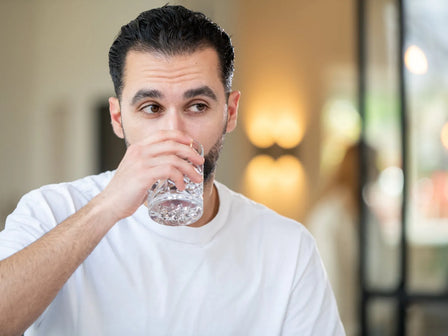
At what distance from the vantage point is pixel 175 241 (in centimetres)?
148

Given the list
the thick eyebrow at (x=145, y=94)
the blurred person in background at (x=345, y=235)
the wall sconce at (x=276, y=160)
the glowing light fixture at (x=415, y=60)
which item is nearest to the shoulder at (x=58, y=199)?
the thick eyebrow at (x=145, y=94)

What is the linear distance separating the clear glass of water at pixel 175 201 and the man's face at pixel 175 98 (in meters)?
0.20

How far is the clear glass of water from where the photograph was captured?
3.94 ft

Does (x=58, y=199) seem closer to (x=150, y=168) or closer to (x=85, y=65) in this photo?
(x=150, y=168)

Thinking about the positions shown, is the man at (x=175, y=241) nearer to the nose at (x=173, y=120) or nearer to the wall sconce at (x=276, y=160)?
the nose at (x=173, y=120)

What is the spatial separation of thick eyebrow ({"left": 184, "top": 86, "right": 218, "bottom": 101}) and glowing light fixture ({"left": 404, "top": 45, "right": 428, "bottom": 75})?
135 inches

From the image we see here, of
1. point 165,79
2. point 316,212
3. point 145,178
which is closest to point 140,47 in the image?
point 165,79

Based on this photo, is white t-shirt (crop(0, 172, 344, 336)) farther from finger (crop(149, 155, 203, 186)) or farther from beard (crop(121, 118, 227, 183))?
finger (crop(149, 155, 203, 186))

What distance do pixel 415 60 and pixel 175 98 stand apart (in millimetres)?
3563

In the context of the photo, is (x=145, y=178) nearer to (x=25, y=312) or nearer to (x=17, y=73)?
(x=25, y=312)

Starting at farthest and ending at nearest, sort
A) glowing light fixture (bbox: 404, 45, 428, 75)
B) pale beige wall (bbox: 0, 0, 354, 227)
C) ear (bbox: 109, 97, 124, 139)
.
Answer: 1. pale beige wall (bbox: 0, 0, 354, 227)
2. glowing light fixture (bbox: 404, 45, 428, 75)
3. ear (bbox: 109, 97, 124, 139)

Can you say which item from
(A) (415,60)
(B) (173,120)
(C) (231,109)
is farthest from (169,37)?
(A) (415,60)

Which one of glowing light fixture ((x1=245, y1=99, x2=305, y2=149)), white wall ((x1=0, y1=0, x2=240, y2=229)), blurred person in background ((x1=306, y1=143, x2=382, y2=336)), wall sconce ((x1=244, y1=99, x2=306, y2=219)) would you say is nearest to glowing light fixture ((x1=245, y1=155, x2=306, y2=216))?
wall sconce ((x1=244, y1=99, x2=306, y2=219))

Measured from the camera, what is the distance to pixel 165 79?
142 cm
